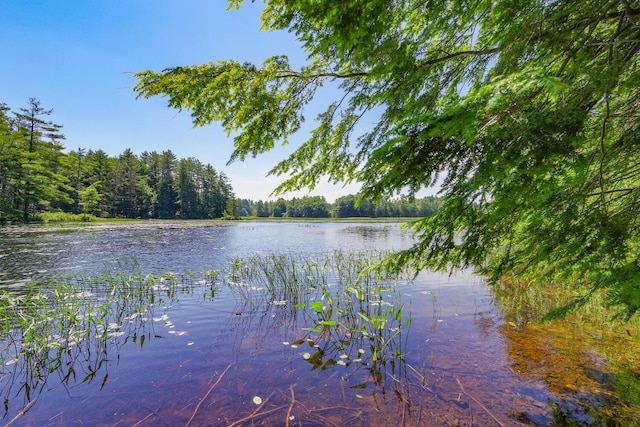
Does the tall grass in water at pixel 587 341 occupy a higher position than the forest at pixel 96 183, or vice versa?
the forest at pixel 96 183

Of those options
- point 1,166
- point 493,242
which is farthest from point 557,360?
point 1,166

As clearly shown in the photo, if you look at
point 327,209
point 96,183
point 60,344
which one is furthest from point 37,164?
point 327,209

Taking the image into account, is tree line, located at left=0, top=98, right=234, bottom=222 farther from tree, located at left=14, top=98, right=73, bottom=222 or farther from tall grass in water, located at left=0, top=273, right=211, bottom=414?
tall grass in water, located at left=0, top=273, right=211, bottom=414

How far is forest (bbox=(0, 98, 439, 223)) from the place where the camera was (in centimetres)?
3341

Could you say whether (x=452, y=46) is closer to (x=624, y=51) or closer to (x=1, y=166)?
(x=624, y=51)

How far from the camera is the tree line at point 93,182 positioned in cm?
3344

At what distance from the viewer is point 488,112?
7.09ft

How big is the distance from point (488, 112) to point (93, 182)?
75.2 meters

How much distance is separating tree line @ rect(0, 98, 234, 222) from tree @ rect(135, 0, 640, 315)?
1677 inches

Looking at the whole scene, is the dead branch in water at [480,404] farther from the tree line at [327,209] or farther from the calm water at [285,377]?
the tree line at [327,209]

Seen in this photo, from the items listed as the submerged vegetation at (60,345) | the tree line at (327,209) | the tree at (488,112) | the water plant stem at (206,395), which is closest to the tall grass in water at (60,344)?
the submerged vegetation at (60,345)

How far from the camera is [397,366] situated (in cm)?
414

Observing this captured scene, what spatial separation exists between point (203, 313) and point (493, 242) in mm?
6066

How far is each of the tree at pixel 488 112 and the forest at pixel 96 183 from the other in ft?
2.29
